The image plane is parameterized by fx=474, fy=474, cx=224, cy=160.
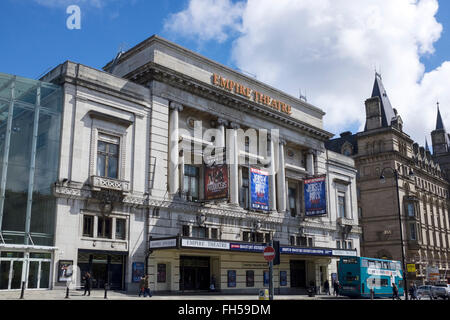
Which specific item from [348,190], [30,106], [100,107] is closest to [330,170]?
[348,190]

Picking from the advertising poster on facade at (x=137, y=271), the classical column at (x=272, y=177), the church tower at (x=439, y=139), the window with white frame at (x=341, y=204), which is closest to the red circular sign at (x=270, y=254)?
the advertising poster on facade at (x=137, y=271)

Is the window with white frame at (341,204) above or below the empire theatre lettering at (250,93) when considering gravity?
below

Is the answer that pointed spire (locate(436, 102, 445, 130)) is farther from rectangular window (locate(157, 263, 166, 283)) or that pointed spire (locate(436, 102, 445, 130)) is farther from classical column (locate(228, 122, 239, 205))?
rectangular window (locate(157, 263, 166, 283))

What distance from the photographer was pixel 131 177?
3381 cm

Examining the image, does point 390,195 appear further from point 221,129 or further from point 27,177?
point 27,177

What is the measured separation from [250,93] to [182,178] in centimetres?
Answer: 1206

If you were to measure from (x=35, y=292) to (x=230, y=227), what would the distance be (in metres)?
17.2

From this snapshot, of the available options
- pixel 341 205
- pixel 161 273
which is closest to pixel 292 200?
pixel 341 205

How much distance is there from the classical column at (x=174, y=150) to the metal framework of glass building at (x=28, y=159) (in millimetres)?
8818

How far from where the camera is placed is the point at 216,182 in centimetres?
3597

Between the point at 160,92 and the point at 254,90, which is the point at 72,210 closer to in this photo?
the point at 160,92

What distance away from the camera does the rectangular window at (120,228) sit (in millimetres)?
32406

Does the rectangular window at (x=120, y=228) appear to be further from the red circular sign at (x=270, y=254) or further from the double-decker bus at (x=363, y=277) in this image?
the double-decker bus at (x=363, y=277)

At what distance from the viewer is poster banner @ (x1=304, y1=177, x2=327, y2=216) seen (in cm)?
4531
